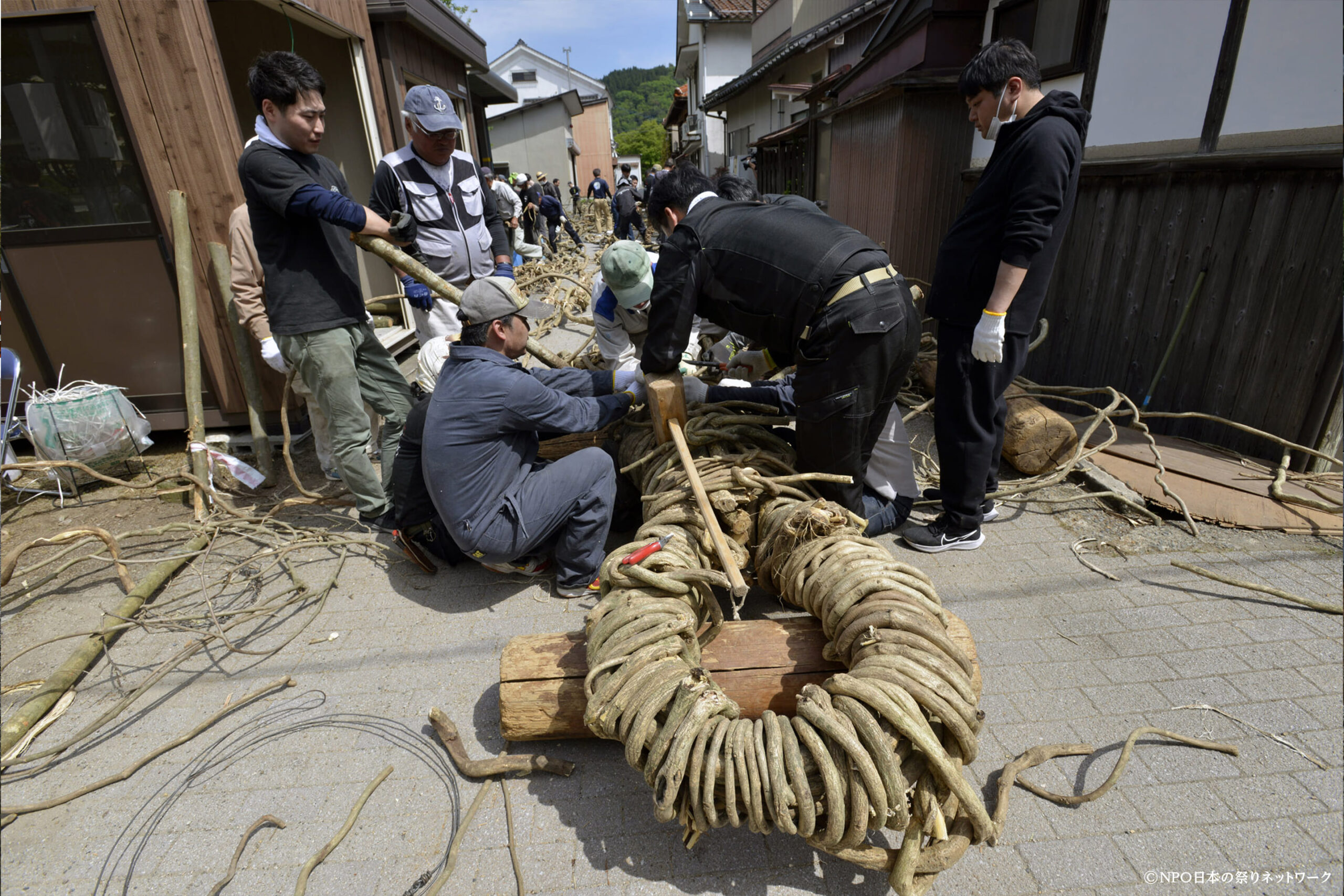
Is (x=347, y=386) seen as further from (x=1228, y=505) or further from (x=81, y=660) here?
(x=1228, y=505)

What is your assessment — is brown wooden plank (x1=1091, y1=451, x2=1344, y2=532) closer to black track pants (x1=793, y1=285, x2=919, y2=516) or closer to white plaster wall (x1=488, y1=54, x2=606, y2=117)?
black track pants (x1=793, y1=285, x2=919, y2=516)

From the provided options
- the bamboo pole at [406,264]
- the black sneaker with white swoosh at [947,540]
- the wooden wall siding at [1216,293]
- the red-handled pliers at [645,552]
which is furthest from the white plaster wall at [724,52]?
the red-handled pliers at [645,552]

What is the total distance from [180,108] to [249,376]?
166cm

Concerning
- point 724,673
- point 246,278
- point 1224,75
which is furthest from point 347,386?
point 1224,75

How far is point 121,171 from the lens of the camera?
4.02 m

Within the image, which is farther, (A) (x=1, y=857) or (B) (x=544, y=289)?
(B) (x=544, y=289)

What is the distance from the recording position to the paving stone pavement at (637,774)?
5.51 ft

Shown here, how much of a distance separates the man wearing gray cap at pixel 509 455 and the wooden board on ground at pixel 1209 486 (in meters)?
2.76

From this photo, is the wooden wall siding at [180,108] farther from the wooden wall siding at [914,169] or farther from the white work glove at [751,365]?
the wooden wall siding at [914,169]

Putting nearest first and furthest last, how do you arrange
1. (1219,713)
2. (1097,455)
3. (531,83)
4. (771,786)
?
1. (771,786)
2. (1219,713)
3. (1097,455)
4. (531,83)

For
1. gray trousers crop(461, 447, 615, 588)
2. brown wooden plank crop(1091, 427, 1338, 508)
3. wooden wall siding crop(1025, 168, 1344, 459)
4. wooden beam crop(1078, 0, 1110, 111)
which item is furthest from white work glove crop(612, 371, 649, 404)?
wooden beam crop(1078, 0, 1110, 111)

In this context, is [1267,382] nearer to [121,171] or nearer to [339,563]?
[339,563]

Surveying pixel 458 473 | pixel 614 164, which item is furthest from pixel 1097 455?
pixel 614 164

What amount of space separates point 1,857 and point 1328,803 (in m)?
3.80
